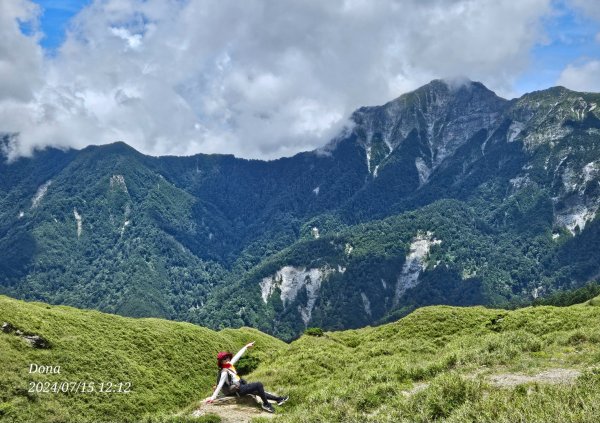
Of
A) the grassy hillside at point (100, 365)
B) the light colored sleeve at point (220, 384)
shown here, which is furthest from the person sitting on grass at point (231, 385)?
the grassy hillside at point (100, 365)

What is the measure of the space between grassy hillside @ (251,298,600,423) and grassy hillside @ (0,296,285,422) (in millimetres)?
10897

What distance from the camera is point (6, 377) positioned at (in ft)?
130

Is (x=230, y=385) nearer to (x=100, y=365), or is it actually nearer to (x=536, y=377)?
(x=536, y=377)

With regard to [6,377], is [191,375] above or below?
below

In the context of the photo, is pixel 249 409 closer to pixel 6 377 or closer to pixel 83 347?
pixel 6 377

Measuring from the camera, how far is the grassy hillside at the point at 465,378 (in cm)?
1822

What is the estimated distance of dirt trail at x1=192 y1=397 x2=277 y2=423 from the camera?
88.5 ft

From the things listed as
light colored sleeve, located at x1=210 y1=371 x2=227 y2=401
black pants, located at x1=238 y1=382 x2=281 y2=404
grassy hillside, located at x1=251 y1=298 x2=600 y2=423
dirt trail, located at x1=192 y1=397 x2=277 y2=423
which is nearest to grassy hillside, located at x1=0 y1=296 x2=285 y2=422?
dirt trail, located at x1=192 y1=397 x2=277 y2=423

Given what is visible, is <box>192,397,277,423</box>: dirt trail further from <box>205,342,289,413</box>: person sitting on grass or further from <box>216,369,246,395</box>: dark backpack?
<box>216,369,246,395</box>: dark backpack

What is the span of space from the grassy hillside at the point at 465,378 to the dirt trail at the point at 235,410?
1.80 meters

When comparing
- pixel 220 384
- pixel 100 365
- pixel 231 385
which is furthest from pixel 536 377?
pixel 100 365

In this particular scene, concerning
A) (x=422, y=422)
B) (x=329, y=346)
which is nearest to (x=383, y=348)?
(x=329, y=346)

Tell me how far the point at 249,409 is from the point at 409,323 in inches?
1551

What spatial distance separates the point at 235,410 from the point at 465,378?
12.9 metres
